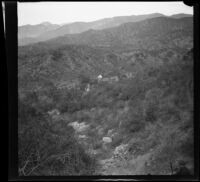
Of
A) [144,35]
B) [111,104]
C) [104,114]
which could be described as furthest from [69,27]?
[104,114]

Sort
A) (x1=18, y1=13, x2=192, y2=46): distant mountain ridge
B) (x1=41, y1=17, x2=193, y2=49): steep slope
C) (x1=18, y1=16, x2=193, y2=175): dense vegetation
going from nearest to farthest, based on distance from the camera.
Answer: (x1=18, y1=16, x2=193, y2=175): dense vegetation, (x1=41, y1=17, x2=193, y2=49): steep slope, (x1=18, y1=13, x2=192, y2=46): distant mountain ridge

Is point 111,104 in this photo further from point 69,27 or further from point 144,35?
point 69,27

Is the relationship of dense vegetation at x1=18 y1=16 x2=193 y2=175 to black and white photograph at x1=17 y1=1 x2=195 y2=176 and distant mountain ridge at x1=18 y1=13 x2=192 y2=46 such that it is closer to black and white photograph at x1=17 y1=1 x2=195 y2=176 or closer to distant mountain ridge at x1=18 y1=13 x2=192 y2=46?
black and white photograph at x1=17 y1=1 x2=195 y2=176

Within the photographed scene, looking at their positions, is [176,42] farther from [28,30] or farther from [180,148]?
[28,30]

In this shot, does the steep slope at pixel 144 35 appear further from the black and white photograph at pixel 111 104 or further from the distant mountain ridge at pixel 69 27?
the distant mountain ridge at pixel 69 27

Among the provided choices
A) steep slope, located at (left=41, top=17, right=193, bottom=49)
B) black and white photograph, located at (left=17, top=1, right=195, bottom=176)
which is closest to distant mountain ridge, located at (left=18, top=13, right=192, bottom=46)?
steep slope, located at (left=41, top=17, right=193, bottom=49)

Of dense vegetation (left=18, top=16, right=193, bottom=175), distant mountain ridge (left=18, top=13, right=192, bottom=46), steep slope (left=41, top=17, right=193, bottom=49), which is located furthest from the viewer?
distant mountain ridge (left=18, top=13, right=192, bottom=46)

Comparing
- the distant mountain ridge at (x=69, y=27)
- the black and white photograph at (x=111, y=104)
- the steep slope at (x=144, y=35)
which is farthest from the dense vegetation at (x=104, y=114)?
the distant mountain ridge at (x=69, y=27)
